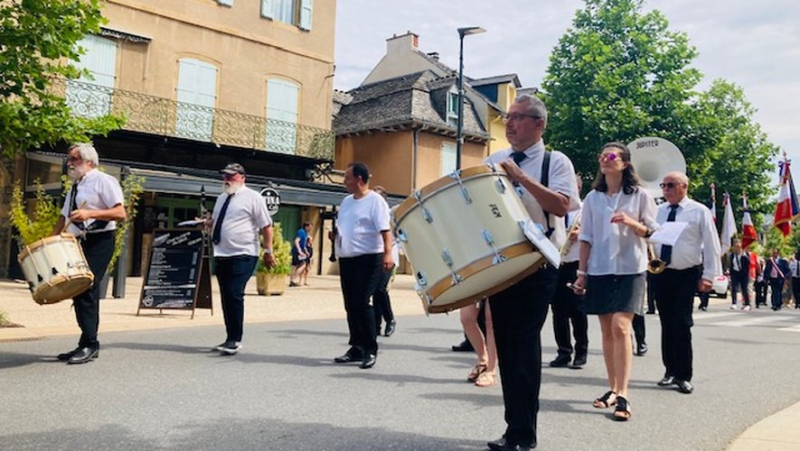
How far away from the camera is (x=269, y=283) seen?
15023 mm

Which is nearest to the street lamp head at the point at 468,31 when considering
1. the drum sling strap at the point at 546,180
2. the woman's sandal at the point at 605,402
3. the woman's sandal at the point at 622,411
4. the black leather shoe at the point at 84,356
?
the black leather shoe at the point at 84,356

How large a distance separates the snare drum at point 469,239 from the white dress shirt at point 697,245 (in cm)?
290

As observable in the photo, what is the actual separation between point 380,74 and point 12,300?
29.0m

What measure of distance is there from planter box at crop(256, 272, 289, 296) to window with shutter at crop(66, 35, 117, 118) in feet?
22.6

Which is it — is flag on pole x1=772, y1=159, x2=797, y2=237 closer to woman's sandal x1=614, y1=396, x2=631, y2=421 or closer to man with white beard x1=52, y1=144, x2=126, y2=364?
woman's sandal x1=614, y1=396, x2=631, y2=421

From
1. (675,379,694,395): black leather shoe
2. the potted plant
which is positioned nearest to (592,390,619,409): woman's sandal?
Answer: (675,379,694,395): black leather shoe

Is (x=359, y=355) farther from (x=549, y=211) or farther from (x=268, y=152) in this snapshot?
(x=268, y=152)

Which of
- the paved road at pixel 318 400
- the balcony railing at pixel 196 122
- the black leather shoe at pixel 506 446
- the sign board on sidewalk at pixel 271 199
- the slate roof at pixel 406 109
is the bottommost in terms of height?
the paved road at pixel 318 400

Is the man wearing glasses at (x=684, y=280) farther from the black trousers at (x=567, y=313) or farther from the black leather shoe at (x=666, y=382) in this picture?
the black trousers at (x=567, y=313)

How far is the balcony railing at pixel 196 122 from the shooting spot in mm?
18281

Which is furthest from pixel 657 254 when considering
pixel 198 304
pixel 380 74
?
pixel 380 74

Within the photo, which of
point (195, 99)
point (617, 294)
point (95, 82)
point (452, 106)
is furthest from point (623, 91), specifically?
point (617, 294)

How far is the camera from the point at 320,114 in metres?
24.7

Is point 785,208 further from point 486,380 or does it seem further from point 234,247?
point 234,247
